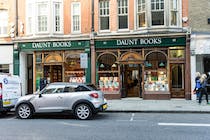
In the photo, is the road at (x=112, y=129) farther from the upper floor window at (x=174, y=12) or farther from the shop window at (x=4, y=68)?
the shop window at (x=4, y=68)

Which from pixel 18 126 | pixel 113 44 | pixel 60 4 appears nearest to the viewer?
pixel 18 126

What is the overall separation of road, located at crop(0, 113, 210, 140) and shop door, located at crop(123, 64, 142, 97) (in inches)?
288

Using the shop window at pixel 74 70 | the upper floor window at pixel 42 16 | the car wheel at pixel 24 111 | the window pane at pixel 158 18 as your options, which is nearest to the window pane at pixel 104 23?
the shop window at pixel 74 70

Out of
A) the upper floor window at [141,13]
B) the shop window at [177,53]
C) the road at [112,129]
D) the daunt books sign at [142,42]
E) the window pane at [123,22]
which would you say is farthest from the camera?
the window pane at [123,22]

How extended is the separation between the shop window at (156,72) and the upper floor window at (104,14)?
3676 millimetres

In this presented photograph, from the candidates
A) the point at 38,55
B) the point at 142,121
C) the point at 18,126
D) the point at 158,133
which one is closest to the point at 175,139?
the point at 158,133

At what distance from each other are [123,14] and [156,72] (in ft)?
14.8

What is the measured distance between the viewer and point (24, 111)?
454 inches

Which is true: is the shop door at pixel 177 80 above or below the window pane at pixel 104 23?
below

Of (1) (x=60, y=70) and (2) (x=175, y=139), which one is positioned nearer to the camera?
(2) (x=175, y=139)

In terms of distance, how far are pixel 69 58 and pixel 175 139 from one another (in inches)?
499

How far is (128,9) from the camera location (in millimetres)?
18250

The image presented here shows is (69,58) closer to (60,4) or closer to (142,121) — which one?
(60,4)

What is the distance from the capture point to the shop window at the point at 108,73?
60.4 ft
